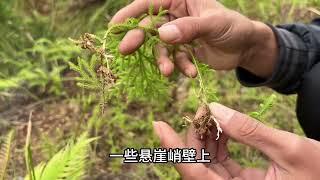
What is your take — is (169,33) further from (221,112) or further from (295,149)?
(295,149)

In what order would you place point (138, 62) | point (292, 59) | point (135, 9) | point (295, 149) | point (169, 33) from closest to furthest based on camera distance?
point (295, 149)
point (169, 33)
point (138, 62)
point (135, 9)
point (292, 59)

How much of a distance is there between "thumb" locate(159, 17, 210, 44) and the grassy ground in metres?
0.82

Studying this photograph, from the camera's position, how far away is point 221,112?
3.48 feet

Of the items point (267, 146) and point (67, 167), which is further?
point (67, 167)

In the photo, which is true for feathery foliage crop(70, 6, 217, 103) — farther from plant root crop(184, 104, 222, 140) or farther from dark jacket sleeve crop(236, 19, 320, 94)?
dark jacket sleeve crop(236, 19, 320, 94)

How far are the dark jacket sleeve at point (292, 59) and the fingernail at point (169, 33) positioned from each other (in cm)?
62

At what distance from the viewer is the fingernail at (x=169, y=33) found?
117 centimetres

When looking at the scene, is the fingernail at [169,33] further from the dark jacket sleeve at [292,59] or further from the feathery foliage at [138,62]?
the dark jacket sleeve at [292,59]

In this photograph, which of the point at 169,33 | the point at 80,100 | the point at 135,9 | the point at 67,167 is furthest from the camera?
the point at 80,100

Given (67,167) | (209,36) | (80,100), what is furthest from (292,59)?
(80,100)

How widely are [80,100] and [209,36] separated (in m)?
1.25

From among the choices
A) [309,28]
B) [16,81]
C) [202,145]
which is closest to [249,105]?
[309,28]

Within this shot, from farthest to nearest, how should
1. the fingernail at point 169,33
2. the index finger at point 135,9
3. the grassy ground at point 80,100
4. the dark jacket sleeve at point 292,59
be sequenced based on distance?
the grassy ground at point 80,100
the dark jacket sleeve at point 292,59
the index finger at point 135,9
the fingernail at point 169,33

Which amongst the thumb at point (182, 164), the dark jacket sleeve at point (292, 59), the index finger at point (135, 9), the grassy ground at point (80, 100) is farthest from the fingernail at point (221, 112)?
the grassy ground at point (80, 100)
